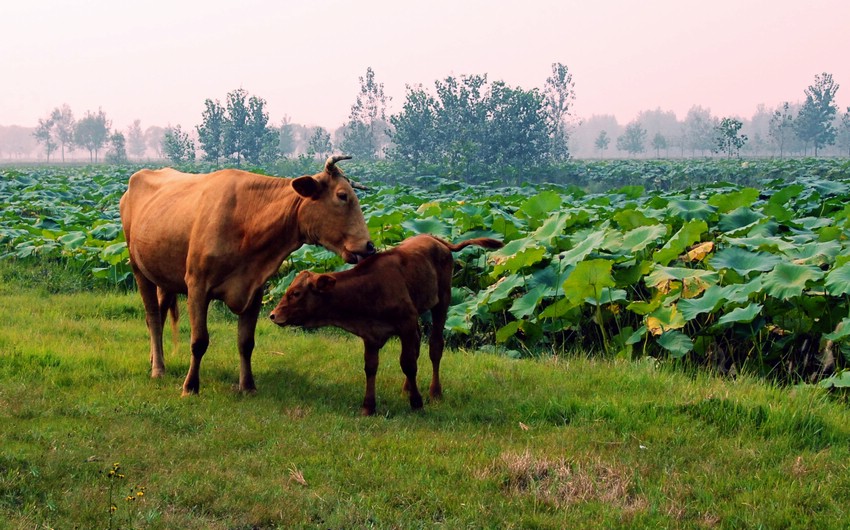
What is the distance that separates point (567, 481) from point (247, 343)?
3376mm

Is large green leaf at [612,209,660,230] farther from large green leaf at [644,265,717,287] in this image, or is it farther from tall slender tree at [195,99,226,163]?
tall slender tree at [195,99,226,163]

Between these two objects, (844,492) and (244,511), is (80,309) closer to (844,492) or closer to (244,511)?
A: (244,511)

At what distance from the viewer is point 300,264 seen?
11.9 meters

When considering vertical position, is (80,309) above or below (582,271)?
below

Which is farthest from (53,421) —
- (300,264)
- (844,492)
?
(300,264)

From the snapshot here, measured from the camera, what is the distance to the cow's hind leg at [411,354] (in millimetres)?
6223

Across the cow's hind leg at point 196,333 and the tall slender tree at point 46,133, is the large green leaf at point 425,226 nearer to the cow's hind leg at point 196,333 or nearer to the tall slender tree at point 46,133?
the cow's hind leg at point 196,333

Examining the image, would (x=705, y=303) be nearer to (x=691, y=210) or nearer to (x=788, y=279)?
(x=788, y=279)

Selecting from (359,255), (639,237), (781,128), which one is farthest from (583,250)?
(781,128)

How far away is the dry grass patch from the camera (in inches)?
185

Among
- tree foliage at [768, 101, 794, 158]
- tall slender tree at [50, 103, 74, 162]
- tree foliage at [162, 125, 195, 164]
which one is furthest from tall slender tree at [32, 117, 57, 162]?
tree foliage at [768, 101, 794, 158]

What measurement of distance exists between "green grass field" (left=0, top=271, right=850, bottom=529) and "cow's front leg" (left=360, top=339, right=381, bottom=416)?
116 mm

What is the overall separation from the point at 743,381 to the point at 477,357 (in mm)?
2526

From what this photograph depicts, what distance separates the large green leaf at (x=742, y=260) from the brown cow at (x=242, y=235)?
3.74m
